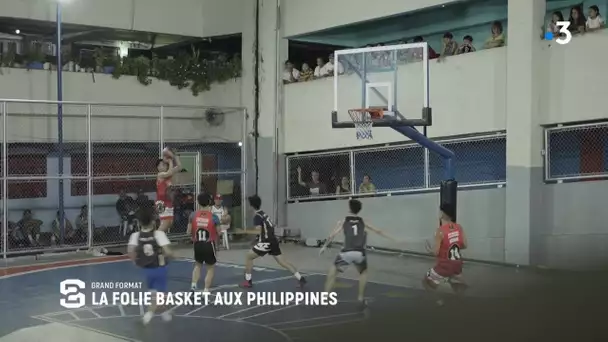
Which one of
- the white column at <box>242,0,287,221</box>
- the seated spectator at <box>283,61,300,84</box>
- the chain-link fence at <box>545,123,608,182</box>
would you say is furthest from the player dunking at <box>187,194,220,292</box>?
the seated spectator at <box>283,61,300,84</box>

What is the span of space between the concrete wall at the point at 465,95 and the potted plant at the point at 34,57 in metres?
6.98

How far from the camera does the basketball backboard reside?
15.5 m

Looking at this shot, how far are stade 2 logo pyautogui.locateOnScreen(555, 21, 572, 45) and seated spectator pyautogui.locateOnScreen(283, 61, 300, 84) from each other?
8.04 metres

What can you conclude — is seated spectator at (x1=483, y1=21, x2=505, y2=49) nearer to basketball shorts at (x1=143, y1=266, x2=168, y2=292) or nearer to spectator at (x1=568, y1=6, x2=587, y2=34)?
spectator at (x1=568, y1=6, x2=587, y2=34)

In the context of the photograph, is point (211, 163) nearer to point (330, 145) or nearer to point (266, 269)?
point (330, 145)

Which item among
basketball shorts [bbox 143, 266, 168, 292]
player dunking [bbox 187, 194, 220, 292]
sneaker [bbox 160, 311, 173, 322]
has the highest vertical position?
player dunking [bbox 187, 194, 220, 292]

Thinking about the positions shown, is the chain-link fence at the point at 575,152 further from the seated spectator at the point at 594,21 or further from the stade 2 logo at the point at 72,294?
the stade 2 logo at the point at 72,294

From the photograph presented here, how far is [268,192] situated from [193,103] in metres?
3.83

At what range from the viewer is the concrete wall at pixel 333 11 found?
58.3 ft

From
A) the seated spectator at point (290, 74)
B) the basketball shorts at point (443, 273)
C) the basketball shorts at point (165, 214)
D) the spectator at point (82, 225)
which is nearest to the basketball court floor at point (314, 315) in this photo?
the basketball shorts at point (443, 273)

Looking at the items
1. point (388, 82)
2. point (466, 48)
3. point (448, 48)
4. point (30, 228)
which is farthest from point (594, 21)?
point (30, 228)

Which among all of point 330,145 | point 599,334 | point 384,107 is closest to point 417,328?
point 599,334

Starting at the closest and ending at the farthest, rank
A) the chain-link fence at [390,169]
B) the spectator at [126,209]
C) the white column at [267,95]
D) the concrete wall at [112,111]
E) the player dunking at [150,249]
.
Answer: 1. the player dunking at [150,249]
2. the chain-link fence at [390,169]
3. the concrete wall at [112,111]
4. the spectator at [126,209]
5. the white column at [267,95]

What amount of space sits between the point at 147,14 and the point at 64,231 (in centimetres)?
682
